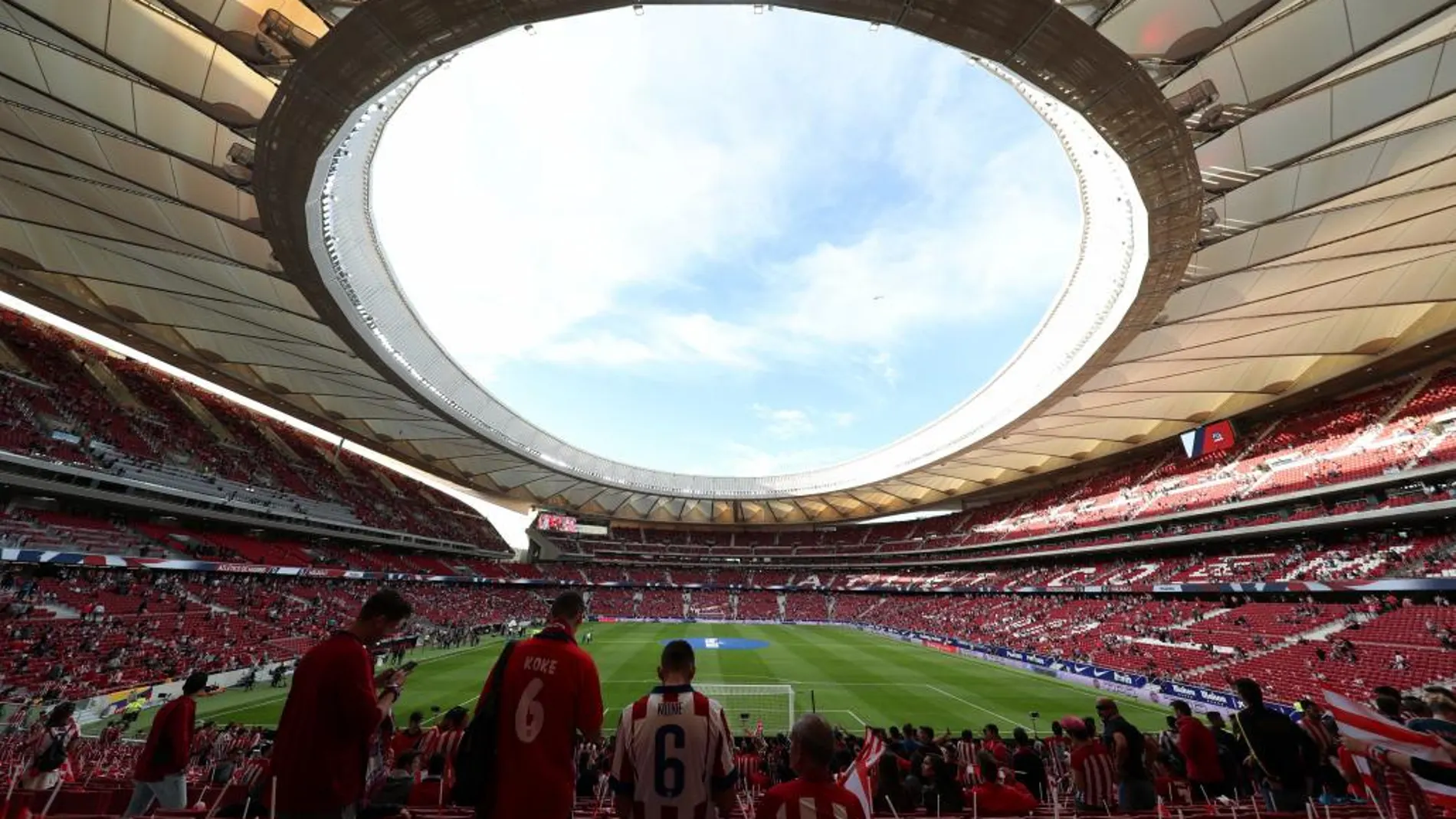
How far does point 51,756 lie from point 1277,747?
12.1m

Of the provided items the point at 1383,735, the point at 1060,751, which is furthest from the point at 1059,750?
the point at 1383,735

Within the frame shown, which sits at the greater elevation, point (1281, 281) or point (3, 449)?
point (1281, 281)

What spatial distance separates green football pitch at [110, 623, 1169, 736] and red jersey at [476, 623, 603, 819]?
1193 centimetres

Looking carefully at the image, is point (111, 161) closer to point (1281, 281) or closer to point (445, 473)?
point (1281, 281)

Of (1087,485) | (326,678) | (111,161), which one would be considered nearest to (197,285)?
(111,161)

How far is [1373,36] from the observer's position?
1128 cm

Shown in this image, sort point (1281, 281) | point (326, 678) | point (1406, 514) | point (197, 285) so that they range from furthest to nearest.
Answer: point (1406, 514) → point (197, 285) → point (1281, 281) → point (326, 678)

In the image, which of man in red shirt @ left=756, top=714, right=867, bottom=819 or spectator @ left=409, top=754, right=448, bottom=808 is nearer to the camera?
man in red shirt @ left=756, top=714, right=867, bottom=819

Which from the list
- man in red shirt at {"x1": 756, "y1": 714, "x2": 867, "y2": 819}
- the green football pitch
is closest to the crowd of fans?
man in red shirt at {"x1": 756, "y1": 714, "x2": 867, "y2": 819}

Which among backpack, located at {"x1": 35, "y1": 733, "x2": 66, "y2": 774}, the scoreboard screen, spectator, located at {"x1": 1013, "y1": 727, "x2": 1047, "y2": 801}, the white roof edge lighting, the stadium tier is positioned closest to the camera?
backpack, located at {"x1": 35, "y1": 733, "x2": 66, "y2": 774}

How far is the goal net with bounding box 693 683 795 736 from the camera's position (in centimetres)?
2041

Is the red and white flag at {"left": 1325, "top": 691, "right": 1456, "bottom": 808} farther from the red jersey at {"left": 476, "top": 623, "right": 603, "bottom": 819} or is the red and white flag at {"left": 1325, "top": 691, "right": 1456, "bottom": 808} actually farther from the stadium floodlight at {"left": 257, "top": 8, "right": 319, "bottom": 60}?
the stadium floodlight at {"left": 257, "top": 8, "right": 319, "bottom": 60}

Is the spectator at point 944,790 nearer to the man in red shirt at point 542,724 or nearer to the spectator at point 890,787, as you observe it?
the spectator at point 890,787

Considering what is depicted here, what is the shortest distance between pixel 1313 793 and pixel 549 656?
8.39 meters
